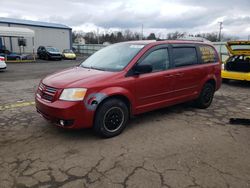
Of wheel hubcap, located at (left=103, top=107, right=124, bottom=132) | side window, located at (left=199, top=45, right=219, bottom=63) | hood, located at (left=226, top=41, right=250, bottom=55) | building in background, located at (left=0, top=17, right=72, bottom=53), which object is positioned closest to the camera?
wheel hubcap, located at (left=103, top=107, right=124, bottom=132)

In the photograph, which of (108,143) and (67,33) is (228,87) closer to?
(108,143)

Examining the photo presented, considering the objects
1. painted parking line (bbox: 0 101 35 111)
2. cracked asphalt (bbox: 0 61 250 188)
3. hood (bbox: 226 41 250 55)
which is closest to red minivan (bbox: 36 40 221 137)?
cracked asphalt (bbox: 0 61 250 188)

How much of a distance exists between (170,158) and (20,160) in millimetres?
2190

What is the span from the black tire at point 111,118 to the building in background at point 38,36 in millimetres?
28642

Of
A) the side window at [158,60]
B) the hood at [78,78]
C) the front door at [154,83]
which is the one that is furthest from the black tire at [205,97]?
the hood at [78,78]

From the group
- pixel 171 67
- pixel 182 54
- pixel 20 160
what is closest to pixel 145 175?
pixel 20 160

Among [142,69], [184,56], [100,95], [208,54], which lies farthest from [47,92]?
[208,54]

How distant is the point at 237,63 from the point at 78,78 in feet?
26.6

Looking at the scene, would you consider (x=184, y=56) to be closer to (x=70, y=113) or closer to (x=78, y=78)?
(x=78, y=78)

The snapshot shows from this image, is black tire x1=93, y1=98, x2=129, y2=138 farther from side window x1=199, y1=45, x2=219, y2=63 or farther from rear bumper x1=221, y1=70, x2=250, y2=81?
rear bumper x1=221, y1=70, x2=250, y2=81

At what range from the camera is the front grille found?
12.3ft

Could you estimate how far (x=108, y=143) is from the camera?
383 centimetres

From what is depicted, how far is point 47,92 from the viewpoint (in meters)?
3.88

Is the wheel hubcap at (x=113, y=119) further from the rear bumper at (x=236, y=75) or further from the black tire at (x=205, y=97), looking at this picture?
the rear bumper at (x=236, y=75)
